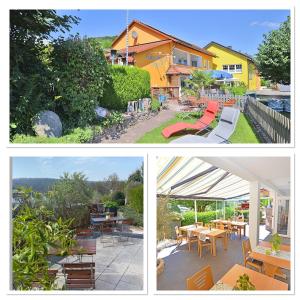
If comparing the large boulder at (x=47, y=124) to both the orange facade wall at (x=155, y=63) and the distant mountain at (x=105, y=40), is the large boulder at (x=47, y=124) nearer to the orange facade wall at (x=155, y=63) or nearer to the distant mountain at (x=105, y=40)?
the distant mountain at (x=105, y=40)

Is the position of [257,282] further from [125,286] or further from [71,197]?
[71,197]

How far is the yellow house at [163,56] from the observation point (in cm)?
642

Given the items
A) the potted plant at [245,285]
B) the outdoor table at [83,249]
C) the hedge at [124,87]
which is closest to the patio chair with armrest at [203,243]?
the outdoor table at [83,249]

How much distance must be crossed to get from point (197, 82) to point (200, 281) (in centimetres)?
287

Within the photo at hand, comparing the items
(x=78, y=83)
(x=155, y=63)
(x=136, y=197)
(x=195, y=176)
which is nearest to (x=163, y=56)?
(x=155, y=63)

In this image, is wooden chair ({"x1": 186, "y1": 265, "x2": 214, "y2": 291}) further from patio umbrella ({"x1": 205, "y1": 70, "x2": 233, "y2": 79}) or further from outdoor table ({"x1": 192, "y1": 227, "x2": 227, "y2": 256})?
outdoor table ({"x1": 192, "y1": 227, "x2": 227, "y2": 256})

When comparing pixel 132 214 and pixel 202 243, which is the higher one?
pixel 132 214

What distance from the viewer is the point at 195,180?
A: 10.9 m

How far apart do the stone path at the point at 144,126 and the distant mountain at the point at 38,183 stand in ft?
3.76
